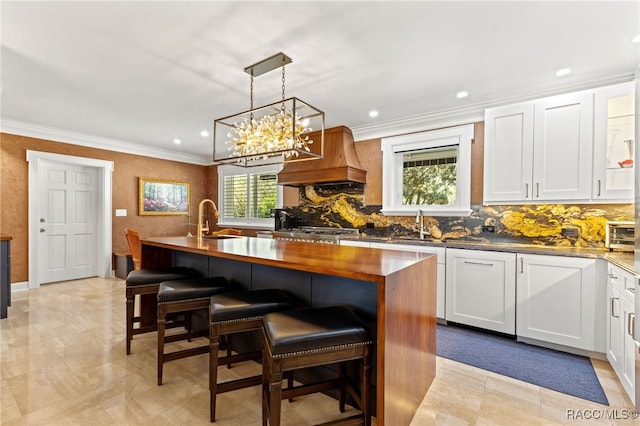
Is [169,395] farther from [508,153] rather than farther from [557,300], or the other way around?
[508,153]

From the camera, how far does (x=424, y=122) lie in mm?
3961

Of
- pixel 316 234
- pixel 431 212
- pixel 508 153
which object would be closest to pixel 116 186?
pixel 316 234

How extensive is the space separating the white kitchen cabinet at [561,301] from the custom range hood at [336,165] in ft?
7.49

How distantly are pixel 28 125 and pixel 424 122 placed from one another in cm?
575

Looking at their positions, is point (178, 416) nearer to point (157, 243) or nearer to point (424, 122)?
point (157, 243)

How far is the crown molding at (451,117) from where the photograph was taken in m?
2.90

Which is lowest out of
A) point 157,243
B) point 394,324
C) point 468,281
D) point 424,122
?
point 468,281

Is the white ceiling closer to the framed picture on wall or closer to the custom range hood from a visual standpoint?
the custom range hood

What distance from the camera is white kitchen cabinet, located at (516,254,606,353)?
250 centimetres

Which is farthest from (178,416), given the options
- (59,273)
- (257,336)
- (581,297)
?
(59,273)

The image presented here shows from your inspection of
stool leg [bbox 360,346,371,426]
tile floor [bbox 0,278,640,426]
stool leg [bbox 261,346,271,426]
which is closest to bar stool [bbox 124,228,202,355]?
tile floor [bbox 0,278,640,426]

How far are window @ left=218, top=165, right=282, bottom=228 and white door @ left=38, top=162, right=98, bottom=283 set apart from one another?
235 centimetres

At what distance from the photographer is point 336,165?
4289mm

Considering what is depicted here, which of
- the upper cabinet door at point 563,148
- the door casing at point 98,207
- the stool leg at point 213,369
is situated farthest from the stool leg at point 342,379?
the door casing at point 98,207
